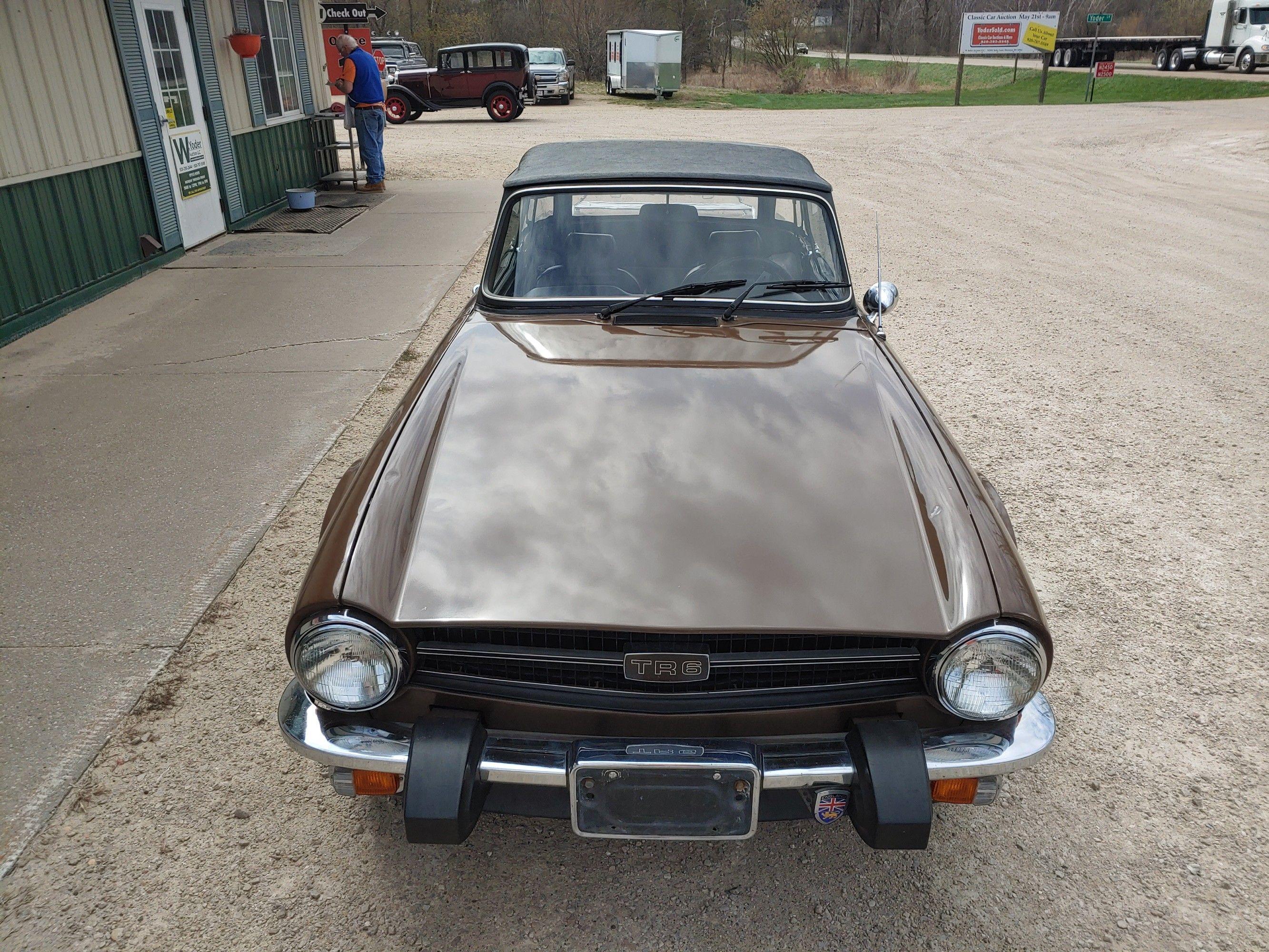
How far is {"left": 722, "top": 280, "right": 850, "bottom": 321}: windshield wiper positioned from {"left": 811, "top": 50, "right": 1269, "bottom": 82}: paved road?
34.5 m

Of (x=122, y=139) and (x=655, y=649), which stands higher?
(x=122, y=139)

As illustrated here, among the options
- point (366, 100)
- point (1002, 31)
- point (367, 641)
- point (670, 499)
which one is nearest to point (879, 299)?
point (670, 499)

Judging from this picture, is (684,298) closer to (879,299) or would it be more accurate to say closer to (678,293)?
(678,293)

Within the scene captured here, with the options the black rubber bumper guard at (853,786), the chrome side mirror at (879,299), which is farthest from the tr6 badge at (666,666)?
the chrome side mirror at (879,299)

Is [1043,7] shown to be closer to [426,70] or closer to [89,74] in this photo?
[426,70]

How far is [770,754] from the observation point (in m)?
2.12

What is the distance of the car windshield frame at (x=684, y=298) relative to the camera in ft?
11.1

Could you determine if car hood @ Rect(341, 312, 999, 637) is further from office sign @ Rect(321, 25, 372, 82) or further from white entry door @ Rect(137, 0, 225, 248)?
office sign @ Rect(321, 25, 372, 82)

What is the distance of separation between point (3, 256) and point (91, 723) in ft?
16.7

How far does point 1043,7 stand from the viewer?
66188 millimetres

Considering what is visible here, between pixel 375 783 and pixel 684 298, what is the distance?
1979 mm

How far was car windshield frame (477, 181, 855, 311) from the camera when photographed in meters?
3.38

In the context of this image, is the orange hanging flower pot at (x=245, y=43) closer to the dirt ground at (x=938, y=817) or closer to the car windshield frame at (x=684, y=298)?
the dirt ground at (x=938, y=817)

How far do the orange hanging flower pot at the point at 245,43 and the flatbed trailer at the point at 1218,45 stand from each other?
26162mm
